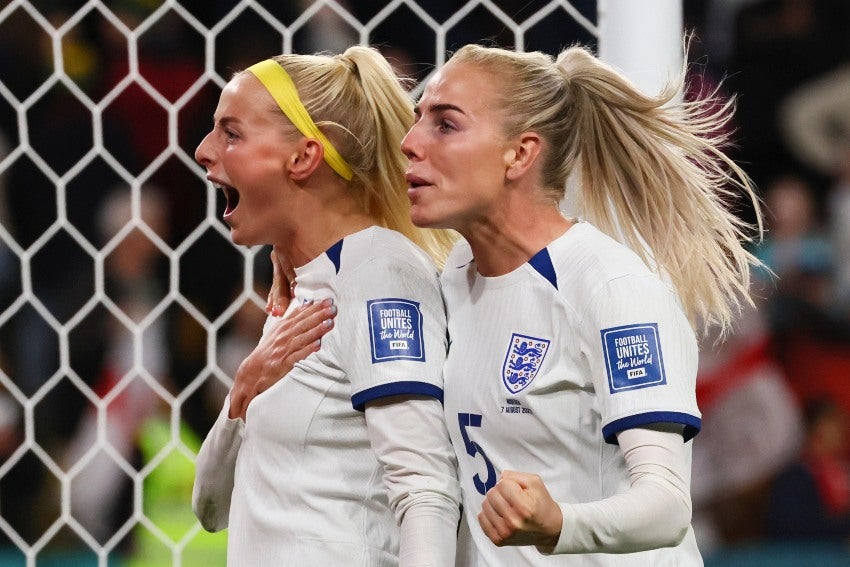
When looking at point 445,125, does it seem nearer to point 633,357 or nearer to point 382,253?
point 382,253

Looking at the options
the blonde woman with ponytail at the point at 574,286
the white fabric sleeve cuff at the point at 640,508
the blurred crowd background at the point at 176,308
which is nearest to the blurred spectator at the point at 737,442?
the blurred crowd background at the point at 176,308

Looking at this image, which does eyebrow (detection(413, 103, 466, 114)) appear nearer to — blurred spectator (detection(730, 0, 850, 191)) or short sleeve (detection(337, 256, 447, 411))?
short sleeve (detection(337, 256, 447, 411))

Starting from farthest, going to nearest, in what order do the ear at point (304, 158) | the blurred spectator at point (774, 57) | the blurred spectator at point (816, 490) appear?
the blurred spectator at point (774, 57) → the blurred spectator at point (816, 490) → the ear at point (304, 158)

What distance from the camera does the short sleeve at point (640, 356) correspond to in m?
1.13

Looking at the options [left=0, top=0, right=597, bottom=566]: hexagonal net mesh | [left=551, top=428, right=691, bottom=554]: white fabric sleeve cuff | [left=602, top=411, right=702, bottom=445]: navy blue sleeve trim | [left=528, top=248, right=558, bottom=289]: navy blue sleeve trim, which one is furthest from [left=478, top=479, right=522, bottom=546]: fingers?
[left=0, top=0, right=597, bottom=566]: hexagonal net mesh

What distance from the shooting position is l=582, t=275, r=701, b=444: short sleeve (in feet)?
3.70

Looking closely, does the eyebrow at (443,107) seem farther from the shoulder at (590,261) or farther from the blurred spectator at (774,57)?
the blurred spectator at (774,57)

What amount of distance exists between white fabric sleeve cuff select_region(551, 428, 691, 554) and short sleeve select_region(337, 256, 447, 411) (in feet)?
0.78

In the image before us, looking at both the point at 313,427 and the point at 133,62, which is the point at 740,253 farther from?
the point at 133,62

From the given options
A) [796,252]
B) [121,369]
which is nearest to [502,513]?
[121,369]

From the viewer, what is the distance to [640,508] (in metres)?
1.07

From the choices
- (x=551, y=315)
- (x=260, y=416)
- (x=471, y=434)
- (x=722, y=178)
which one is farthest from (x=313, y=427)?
(x=722, y=178)

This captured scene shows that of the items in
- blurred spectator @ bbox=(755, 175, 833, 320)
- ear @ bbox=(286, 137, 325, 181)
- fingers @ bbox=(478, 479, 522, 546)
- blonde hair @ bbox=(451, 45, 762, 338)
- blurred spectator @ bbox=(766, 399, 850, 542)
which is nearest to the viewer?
fingers @ bbox=(478, 479, 522, 546)

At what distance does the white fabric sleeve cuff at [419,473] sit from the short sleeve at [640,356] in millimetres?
189
